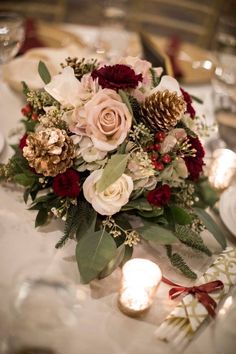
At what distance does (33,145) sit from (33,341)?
43 cm

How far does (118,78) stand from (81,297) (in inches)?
19.3

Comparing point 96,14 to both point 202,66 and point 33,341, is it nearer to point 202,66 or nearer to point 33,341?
point 202,66

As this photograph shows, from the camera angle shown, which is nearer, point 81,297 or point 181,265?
point 81,297

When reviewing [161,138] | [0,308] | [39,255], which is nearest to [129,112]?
[161,138]

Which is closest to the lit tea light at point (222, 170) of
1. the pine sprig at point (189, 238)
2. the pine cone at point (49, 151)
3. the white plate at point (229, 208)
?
the white plate at point (229, 208)

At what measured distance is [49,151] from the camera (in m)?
0.91

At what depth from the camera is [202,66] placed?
1888mm

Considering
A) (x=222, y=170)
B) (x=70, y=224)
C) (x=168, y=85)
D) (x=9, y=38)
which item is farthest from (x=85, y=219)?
(x=9, y=38)

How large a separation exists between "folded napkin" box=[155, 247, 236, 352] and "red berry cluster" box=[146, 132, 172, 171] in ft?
0.87


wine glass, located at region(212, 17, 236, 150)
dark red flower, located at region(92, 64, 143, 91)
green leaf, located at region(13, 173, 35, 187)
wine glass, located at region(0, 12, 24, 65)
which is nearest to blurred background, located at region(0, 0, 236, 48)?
wine glass, located at region(212, 17, 236, 150)

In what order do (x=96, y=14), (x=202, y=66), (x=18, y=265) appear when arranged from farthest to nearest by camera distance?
(x=96, y=14), (x=202, y=66), (x=18, y=265)

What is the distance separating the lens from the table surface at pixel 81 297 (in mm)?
796

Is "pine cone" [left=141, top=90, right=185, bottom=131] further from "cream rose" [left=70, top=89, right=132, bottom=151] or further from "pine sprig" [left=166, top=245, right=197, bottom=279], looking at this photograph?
"pine sprig" [left=166, top=245, right=197, bottom=279]

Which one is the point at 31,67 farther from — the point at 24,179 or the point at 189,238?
the point at 189,238
